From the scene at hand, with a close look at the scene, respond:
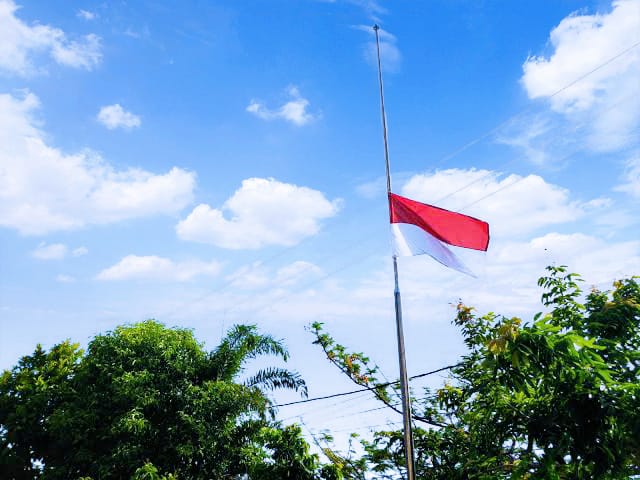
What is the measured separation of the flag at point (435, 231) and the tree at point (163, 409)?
18.8 ft

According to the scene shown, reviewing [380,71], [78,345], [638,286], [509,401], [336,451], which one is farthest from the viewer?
[78,345]

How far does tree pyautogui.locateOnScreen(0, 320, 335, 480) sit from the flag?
573cm

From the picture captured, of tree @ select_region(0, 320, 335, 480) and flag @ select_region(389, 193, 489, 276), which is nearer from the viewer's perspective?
flag @ select_region(389, 193, 489, 276)

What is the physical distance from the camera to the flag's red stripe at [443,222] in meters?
9.95

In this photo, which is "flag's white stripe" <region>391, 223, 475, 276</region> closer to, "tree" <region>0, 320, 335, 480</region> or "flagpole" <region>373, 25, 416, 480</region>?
"flagpole" <region>373, 25, 416, 480</region>

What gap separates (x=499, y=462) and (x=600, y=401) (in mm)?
3569

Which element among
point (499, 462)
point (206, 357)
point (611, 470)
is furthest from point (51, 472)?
point (611, 470)


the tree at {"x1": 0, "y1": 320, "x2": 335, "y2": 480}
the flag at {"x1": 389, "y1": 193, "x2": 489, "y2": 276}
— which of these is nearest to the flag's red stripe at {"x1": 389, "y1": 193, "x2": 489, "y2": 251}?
the flag at {"x1": 389, "y1": 193, "x2": 489, "y2": 276}

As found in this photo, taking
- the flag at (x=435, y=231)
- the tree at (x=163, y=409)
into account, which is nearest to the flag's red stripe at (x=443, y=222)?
the flag at (x=435, y=231)

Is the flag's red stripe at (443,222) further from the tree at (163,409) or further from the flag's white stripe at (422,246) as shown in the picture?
the tree at (163,409)

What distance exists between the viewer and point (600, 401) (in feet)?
22.3

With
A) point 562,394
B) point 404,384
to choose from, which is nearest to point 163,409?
point 404,384

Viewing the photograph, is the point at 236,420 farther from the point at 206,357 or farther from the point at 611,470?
the point at 611,470

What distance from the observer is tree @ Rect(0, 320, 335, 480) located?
543 inches
